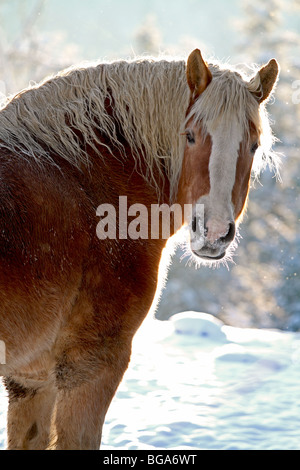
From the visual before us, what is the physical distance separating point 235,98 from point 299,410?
2702 mm

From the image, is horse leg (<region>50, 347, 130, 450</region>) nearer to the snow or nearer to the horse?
the horse

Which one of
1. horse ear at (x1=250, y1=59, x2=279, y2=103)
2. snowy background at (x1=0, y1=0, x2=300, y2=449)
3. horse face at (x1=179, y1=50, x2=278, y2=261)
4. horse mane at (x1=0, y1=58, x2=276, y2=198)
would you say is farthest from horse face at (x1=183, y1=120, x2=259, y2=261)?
snowy background at (x1=0, y1=0, x2=300, y2=449)

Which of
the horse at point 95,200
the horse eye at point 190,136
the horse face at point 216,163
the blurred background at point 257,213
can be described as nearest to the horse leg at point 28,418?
the horse at point 95,200

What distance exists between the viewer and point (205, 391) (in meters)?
4.67

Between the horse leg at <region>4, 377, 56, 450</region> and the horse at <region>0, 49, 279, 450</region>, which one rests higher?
the horse at <region>0, 49, 279, 450</region>

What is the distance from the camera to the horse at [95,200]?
92.6 inches

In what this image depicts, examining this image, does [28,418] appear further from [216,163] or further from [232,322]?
[232,322]

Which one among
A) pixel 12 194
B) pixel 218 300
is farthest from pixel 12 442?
pixel 218 300

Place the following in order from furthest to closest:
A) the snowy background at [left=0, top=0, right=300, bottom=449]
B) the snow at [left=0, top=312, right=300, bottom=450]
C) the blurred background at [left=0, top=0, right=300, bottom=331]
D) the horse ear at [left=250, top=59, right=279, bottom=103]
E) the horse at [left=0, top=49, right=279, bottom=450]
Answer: the blurred background at [left=0, top=0, right=300, bottom=331], the snowy background at [left=0, top=0, right=300, bottom=449], the snow at [left=0, top=312, right=300, bottom=450], the horse ear at [left=250, top=59, right=279, bottom=103], the horse at [left=0, top=49, right=279, bottom=450]

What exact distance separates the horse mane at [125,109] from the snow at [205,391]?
890 millimetres

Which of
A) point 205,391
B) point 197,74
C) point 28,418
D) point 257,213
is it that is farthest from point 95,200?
point 257,213

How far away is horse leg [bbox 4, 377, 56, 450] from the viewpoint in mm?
2756

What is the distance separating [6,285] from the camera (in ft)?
7.35
